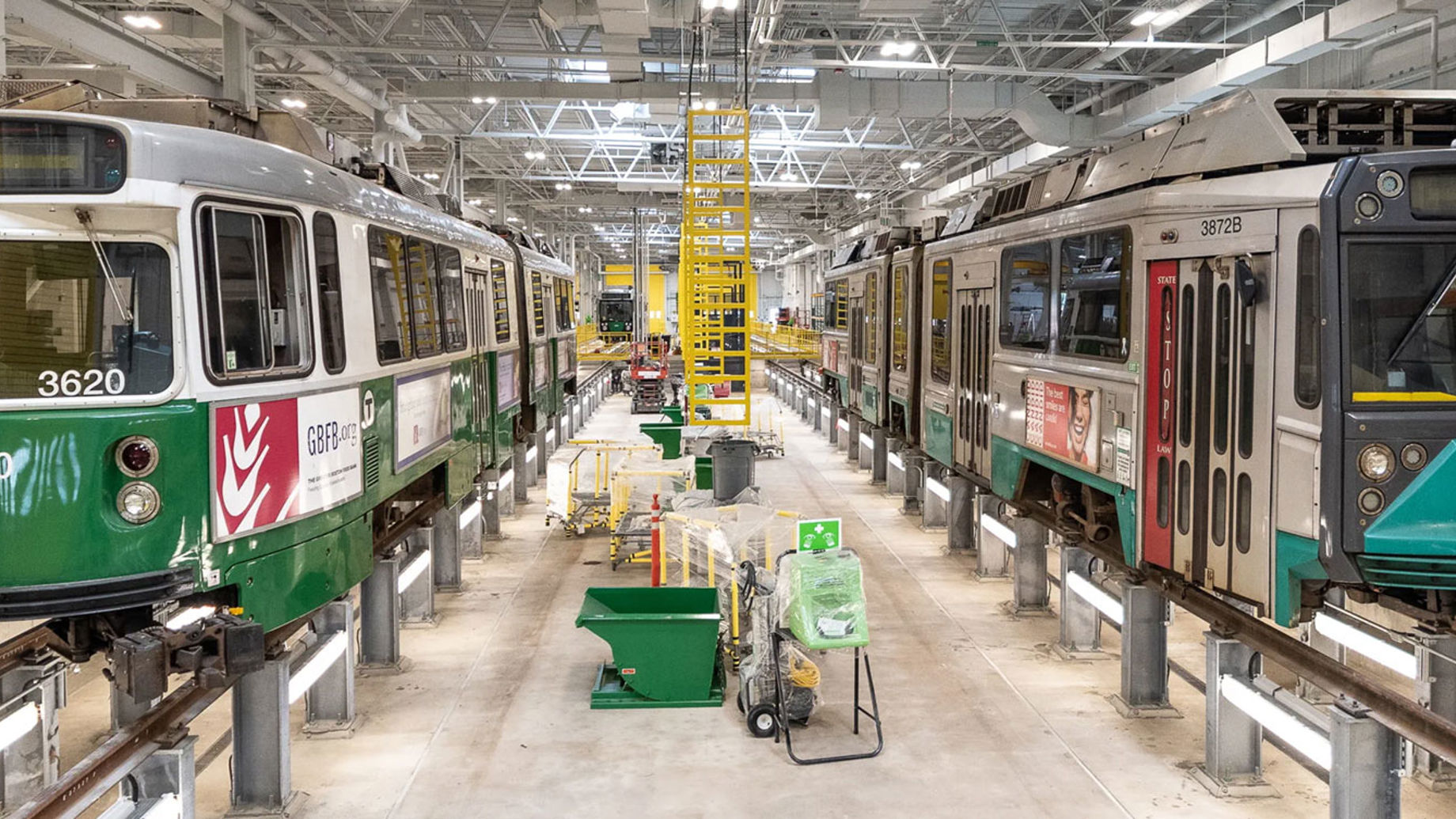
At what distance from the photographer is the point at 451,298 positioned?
10125 mm

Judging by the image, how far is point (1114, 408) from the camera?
7.89m

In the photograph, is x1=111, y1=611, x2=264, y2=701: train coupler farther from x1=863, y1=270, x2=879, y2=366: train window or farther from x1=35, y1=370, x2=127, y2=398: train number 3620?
x1=863, y1=270, x2=879, y2=366: train window

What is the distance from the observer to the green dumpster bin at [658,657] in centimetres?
766

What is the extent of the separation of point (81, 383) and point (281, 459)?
1088 millimetres

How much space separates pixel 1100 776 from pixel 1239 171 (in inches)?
148

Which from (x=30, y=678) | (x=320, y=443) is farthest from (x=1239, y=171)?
(x=30, y=678)

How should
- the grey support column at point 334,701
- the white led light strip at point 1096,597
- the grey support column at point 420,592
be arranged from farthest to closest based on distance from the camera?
the grey support column at point 420,592 → the white led light strip at point 1096,597 → the grey support column at point 334,701

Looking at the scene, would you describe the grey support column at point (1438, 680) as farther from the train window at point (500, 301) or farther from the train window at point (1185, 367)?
the train window at point (500, 301)

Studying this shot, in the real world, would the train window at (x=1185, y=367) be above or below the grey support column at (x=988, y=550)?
above

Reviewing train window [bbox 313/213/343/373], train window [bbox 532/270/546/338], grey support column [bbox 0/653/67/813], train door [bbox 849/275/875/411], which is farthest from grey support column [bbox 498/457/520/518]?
grey support column [bbox 0/653/67/813]

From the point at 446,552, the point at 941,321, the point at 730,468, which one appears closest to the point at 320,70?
the point at 446,552

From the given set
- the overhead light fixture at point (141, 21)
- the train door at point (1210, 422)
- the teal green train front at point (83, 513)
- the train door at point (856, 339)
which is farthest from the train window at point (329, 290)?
the train door at point (856, 339)

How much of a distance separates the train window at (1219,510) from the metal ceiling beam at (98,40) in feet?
45.6

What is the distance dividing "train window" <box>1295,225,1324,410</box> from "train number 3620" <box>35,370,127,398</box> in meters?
5.96
